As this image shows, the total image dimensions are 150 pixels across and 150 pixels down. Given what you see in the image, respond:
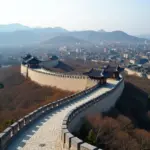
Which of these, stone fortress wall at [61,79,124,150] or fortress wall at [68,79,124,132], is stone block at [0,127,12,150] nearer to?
stone fortress wall at [61,79,124,150]

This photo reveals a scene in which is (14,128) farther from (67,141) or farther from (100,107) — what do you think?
(100,107)

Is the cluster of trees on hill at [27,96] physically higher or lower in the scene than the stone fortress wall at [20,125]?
lower

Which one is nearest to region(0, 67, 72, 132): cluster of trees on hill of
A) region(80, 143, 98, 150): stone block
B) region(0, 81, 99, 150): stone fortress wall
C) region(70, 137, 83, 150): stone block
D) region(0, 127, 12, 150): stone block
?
region(0, 81, 99, 150): stone fortress wall

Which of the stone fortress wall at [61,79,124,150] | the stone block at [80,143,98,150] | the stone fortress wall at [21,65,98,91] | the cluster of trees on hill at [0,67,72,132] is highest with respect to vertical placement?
the stone block at [80,143,98,150]

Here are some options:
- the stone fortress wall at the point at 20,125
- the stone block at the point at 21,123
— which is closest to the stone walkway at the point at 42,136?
the stone fortress wall at the point at 20,125

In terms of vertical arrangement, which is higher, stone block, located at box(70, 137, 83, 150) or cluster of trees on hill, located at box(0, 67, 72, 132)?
stone block, located at box(70, 137, 83, 150)

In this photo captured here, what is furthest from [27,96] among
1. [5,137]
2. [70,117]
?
[5,137]

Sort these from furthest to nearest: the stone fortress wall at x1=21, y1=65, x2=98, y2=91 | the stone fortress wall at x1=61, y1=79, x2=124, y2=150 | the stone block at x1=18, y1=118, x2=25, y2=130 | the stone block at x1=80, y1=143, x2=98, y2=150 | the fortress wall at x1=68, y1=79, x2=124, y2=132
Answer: the stone fortress wall at x1=21, y1=65, x2=98, y2=91 < the fortress wall at x1=68, y1=79, x2=124, y2=132 < the stone block at x1=18, y1=118, x2=25, y2=130 < the stone fortress wall at x1=61, y1=79, x2=124, y2=150 < the stone block at x1=80, y1=143, x2=98, y2=150

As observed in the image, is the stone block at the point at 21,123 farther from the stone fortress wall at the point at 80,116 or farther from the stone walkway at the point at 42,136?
the stone fortress wall at the point at 80,116

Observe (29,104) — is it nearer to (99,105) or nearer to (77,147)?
(99,105)
